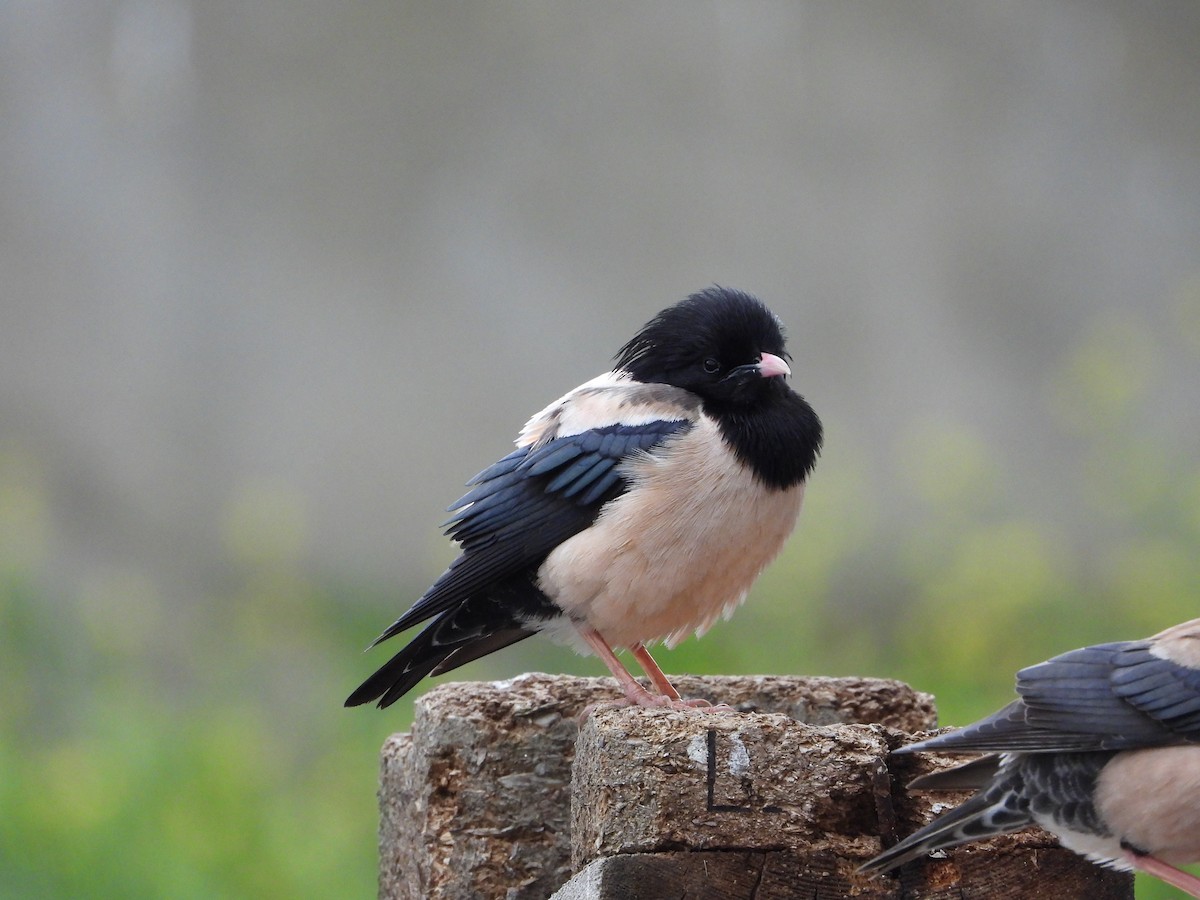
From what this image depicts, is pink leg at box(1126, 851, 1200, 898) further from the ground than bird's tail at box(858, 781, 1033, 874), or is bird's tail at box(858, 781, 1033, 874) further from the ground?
bird's tail at box(858, 781, 1033, 874)

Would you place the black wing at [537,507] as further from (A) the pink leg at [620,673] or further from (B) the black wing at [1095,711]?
(B) the black wing at [1095,711]

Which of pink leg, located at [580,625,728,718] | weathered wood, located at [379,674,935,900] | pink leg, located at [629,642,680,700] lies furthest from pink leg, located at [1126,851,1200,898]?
weathered wood, located at [379,674,935,900]

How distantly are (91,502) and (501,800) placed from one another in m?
4.22

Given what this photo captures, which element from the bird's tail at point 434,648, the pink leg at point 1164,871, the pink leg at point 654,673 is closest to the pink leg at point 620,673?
the pink leg at point 654,673

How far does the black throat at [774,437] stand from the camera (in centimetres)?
346

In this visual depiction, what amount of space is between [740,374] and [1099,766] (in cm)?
132

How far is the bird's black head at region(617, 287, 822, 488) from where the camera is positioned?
3488 mm

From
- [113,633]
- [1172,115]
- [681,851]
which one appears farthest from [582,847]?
[1172,115]

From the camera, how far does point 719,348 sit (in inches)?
143

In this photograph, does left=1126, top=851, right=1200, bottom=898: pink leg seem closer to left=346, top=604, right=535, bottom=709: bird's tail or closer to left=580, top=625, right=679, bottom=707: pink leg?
left=580, top=625, right=679, bottom=707: pink leg

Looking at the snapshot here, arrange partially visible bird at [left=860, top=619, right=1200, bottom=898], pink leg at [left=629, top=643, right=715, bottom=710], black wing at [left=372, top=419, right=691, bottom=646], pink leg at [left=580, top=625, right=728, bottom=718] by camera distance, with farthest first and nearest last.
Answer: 1. pink leg at [left=629, top=643, right=715, bottom=710]
2. black wing at [left=372, top=419, right=691, bottom=646]
3. pink leg at [left=580, top=625, right=728, bottom=718]
4. partially visible bird at [left=860, top=619, right=1200, bottom=898]

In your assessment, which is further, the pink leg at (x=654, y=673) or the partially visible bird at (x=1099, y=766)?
the pink leg at (x=654, y=673)

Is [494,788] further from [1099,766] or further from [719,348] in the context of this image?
[1099,766]

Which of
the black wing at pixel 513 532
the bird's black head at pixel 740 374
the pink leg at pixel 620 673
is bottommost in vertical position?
the pink leg at pixel 620 673
